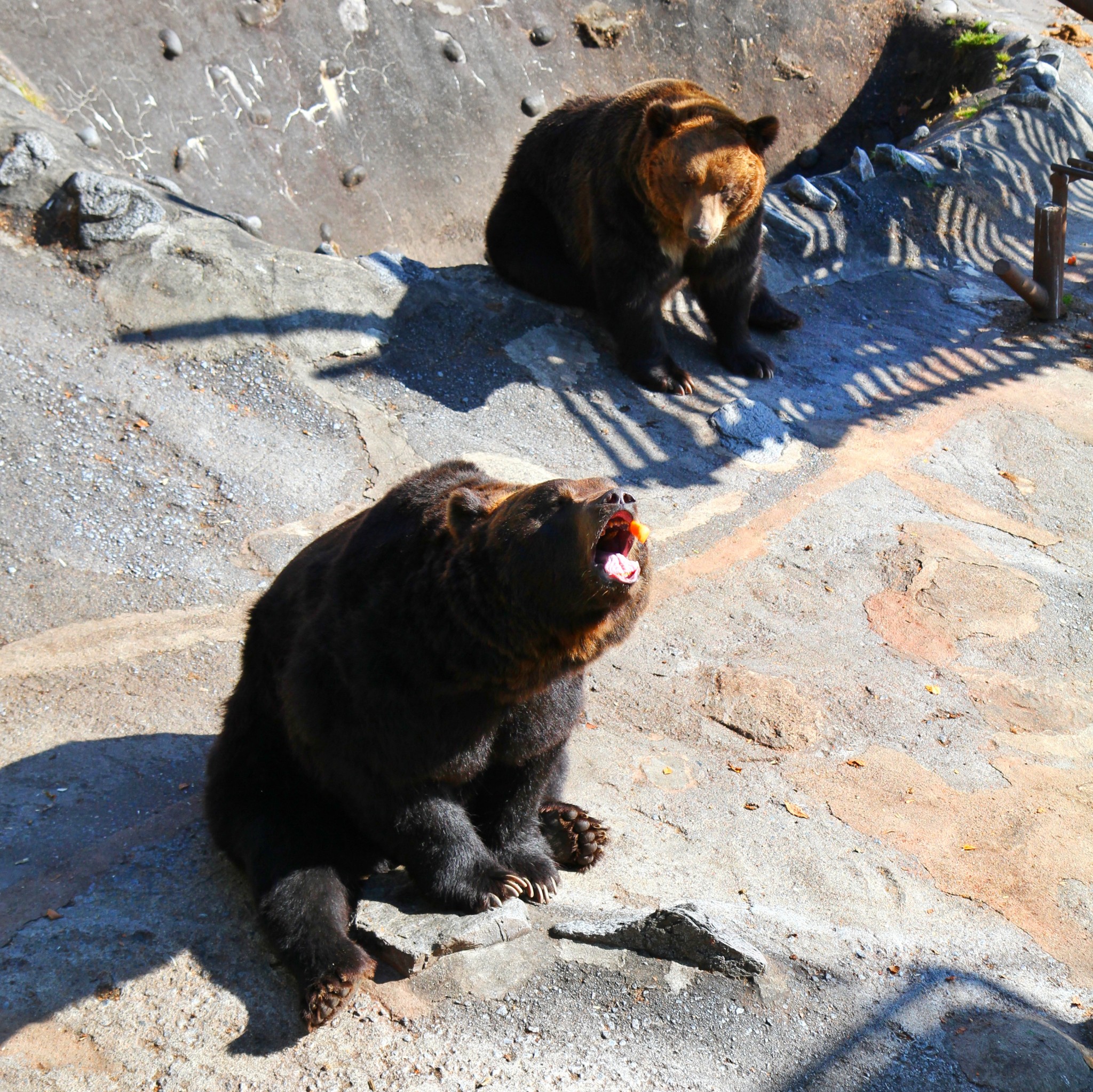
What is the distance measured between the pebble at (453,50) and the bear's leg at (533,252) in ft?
11.4

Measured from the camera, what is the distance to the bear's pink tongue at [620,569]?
111 inches

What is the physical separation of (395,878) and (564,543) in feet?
4.94

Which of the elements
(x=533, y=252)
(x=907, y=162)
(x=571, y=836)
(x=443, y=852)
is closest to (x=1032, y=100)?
(x=907, y=162)

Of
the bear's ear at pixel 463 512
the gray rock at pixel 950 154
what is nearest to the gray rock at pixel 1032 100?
the gray rock at pixel 950 154

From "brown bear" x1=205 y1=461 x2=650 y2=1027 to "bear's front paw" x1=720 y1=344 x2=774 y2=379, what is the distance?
15.8 ft

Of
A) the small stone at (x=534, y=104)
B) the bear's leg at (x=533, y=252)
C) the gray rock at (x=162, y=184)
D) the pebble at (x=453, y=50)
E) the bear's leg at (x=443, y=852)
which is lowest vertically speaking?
the bear's leg at (x=443, y=852)

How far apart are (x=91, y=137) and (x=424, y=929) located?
801 centimetres

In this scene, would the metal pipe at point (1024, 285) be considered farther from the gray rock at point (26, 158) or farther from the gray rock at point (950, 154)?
the gray rock at point (26, 158)

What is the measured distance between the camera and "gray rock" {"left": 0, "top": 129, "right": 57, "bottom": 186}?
6.71 meters

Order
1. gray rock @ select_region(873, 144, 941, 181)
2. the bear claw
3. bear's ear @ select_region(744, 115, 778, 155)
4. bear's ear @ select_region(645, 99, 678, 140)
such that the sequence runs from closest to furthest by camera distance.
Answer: the bear claw → bear's ear @ select_region(645, 99, 678, 140) → bear's ear @ select_region(744, 115, 778, 155) → gray rock @ select_region(873, 144, 941, 181)

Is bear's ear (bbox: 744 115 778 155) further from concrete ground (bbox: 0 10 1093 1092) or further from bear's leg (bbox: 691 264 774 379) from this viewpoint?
concrete ground (bbox: 0 10 1093 1092)

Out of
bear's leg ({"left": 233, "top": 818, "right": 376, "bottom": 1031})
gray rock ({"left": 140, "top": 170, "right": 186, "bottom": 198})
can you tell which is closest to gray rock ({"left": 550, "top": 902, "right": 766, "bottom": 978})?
bear's leg ({"left": 233, "top": 818, "right": 376, "bottom": 1031})

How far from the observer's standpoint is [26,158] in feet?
22.1

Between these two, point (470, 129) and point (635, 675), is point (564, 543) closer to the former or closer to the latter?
point (635, 675)
